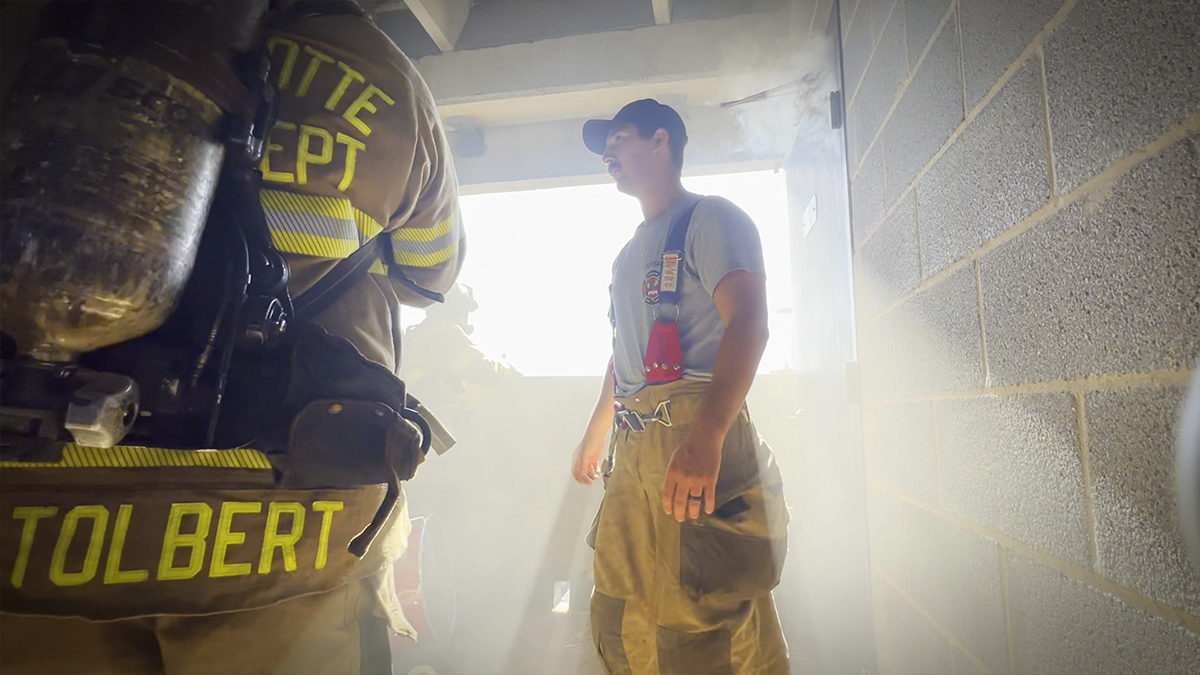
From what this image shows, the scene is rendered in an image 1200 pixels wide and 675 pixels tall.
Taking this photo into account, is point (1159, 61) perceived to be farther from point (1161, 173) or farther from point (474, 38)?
point (474, 38)

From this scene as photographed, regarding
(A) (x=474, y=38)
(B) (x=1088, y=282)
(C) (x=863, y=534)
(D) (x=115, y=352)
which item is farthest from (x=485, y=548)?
(B) (x=1088, y=282)

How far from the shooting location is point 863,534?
71.4 inches

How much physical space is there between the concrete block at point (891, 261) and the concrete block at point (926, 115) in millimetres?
66

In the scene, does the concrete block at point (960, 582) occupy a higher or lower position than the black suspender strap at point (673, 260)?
lower

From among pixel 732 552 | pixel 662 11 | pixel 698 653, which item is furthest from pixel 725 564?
pixel 662 11

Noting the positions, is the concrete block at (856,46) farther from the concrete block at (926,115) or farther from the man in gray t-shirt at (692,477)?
the man in gray t-shirt at (692,477)

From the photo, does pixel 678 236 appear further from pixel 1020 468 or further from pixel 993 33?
pixel 1020 468

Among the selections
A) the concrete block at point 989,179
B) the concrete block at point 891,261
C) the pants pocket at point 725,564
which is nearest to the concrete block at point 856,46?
the concrete block at point 891,261

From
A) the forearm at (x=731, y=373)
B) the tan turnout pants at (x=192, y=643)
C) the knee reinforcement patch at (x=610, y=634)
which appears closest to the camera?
the tan turnout pants at (x=192, y=643)

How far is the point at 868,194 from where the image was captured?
1.64 metres

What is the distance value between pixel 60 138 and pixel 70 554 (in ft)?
1.46

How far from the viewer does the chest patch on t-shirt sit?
4.79 ft

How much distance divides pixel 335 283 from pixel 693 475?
789 millimetres

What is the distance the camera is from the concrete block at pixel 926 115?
42.3 inches
